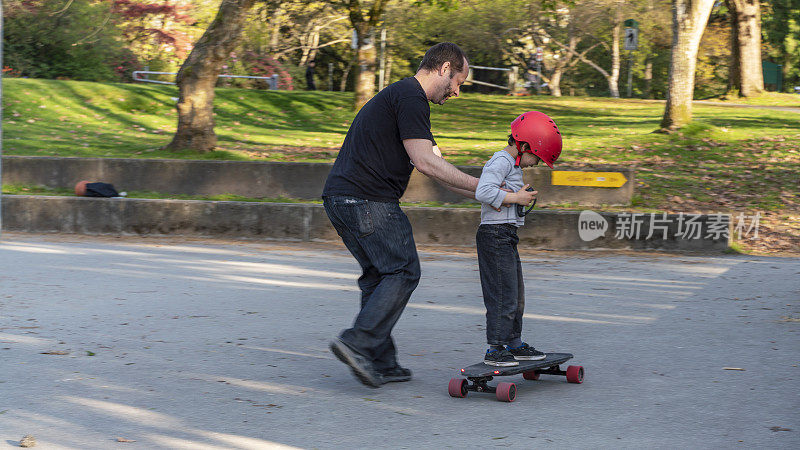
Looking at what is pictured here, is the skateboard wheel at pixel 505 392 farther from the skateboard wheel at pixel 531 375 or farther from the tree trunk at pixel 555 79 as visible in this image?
the tree trunk at pixel 555 79

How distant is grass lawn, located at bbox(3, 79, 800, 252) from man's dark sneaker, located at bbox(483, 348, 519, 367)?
24.4 feet

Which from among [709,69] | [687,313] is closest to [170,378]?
[687,313]

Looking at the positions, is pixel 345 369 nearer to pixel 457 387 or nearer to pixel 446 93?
pixel 457 387

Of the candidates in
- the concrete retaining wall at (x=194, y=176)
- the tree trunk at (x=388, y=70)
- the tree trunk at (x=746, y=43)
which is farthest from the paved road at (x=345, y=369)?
the tree trunk at (x=388, y=70)

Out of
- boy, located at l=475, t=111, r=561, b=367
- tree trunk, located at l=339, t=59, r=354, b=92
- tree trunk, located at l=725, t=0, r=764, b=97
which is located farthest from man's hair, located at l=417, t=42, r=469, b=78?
tree trunk, located at l=339, t=59, r=354, b=92

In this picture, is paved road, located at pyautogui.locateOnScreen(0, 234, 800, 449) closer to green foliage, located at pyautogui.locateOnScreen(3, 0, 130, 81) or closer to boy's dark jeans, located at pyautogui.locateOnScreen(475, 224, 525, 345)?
boy's dark jeans, located at pyautogui.locateOnScreen(475, 224, 525, 345)

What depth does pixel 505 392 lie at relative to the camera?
474 centimetres

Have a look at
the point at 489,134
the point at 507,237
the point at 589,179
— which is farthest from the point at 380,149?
the point at 489,134

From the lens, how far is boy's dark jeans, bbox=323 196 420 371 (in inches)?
192

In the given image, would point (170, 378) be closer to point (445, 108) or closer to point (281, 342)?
point (281, 342)

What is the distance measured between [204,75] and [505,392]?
41.7ft

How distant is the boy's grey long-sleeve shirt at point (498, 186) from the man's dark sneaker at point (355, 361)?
3.37 feet

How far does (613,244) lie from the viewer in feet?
37.2

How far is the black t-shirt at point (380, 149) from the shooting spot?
4887 millimetres
